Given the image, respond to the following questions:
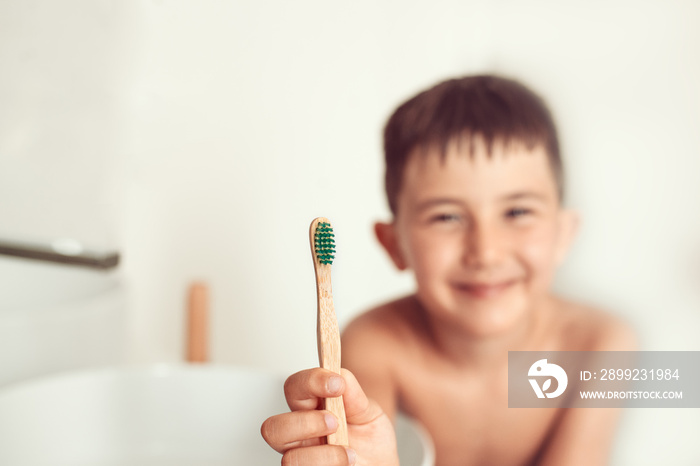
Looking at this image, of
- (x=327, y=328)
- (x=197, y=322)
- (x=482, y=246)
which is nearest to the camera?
(x=327, y=328)

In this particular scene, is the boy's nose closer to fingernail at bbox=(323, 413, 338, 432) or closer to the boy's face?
the boy's face

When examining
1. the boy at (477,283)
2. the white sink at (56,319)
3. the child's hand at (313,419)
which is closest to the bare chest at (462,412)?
the boy at (477,283)

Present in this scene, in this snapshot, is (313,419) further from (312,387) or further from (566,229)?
(566,229)

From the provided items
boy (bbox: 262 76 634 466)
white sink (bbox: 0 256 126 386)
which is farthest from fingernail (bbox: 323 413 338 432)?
white sink (bbox: 0 256 126 386)

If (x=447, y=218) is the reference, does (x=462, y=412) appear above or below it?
below

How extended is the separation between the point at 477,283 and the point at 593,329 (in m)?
0.08

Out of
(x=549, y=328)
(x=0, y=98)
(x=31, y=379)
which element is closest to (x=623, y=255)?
(x=549, y=328)

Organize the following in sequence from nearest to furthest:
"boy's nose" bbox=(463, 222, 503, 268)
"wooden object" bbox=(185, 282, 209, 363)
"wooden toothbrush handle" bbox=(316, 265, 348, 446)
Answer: "wooden toothbrush handle" bbox=(316, 265, 348, 446) → "boy's nose" bbox=(463, 222, 503, 268) → "wooden object" bbox=(185, 282, 209, 363)

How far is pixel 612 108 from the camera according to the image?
39 cm

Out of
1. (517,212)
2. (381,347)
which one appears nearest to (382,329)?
(381,347)

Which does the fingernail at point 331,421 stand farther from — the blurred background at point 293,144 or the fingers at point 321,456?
the blurred background at point 293,144

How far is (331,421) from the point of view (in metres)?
0.25

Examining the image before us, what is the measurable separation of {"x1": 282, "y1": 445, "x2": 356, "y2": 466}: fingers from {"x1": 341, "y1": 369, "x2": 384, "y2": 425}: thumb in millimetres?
20

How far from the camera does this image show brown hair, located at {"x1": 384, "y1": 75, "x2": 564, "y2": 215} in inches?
14.7
